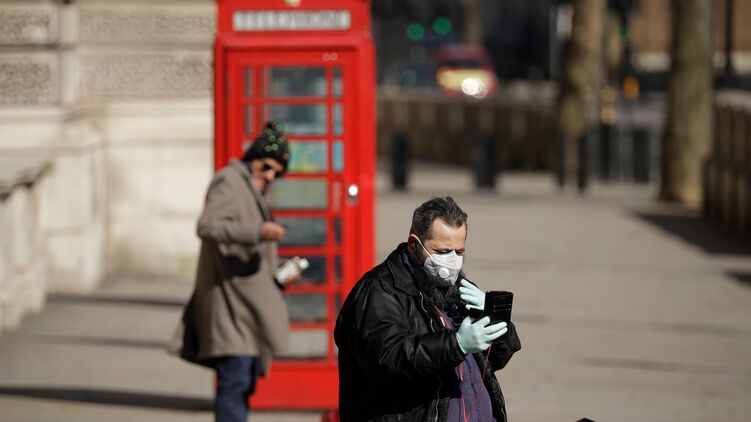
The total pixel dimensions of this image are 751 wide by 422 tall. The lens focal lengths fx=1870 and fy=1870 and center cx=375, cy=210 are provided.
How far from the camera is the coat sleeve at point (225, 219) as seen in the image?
27.3 ft

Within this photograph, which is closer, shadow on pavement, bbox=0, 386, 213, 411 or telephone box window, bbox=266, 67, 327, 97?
telephone box window, bbox=266, 67, 327, 97

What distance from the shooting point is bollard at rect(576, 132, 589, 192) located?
27.8 m

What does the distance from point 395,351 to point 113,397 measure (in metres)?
5.72

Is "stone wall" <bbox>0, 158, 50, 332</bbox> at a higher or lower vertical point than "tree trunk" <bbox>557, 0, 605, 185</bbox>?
lower

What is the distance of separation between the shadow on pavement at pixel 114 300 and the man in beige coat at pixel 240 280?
560cm

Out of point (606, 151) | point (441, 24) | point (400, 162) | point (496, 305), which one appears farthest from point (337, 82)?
point (441, 24)

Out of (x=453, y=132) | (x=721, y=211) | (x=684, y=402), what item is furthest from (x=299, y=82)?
(x=453, y=132)

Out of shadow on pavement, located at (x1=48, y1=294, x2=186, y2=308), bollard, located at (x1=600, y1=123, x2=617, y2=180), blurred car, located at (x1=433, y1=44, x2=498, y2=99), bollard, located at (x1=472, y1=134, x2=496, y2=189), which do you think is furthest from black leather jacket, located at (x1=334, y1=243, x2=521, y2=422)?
blurred car, located at (x1=433, y1=44, x2=498, y2=99)

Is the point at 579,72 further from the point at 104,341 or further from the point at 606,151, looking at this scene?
the point at 104,341

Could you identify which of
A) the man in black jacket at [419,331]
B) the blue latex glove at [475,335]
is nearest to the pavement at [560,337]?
the man in black jacket at [419,331]

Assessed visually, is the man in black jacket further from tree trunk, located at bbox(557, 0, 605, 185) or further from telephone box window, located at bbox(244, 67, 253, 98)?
tree trunk, located at bbox(557, 0, 605, 185)

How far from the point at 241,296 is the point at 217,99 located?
63.0 inches

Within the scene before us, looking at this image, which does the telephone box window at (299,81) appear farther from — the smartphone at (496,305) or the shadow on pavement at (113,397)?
the smartphone at (496,305)

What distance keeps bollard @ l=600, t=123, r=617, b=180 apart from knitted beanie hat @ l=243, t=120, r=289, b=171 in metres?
22.8
